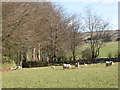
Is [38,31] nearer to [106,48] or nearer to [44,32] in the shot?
[44,32]

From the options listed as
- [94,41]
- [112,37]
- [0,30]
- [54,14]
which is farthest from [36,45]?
[112,37]

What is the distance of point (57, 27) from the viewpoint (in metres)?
53.7

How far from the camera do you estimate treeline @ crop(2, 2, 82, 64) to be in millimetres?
33719

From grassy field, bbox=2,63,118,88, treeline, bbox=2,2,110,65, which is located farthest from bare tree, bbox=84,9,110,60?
grassy field, bbox=2,63,118,88

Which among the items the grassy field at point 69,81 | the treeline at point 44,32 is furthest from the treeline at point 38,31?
the grassy field at point 69,81

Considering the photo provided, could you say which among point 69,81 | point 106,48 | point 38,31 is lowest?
point 69,81

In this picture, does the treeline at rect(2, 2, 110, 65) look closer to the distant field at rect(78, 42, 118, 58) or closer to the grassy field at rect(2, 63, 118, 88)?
the distant field at rect(78, 42, 118, 58)

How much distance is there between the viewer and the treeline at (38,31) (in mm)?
33719

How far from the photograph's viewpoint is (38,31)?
45438 millimetres

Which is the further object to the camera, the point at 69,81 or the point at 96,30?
the point at 96,30

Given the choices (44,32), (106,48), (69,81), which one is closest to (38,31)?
(44,32)

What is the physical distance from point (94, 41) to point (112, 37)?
571 centimetres

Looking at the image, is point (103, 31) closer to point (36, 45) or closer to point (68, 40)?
point (68, 40)

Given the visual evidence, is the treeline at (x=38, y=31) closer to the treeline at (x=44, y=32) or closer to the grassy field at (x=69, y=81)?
the treeline at (x=44, y=32)
